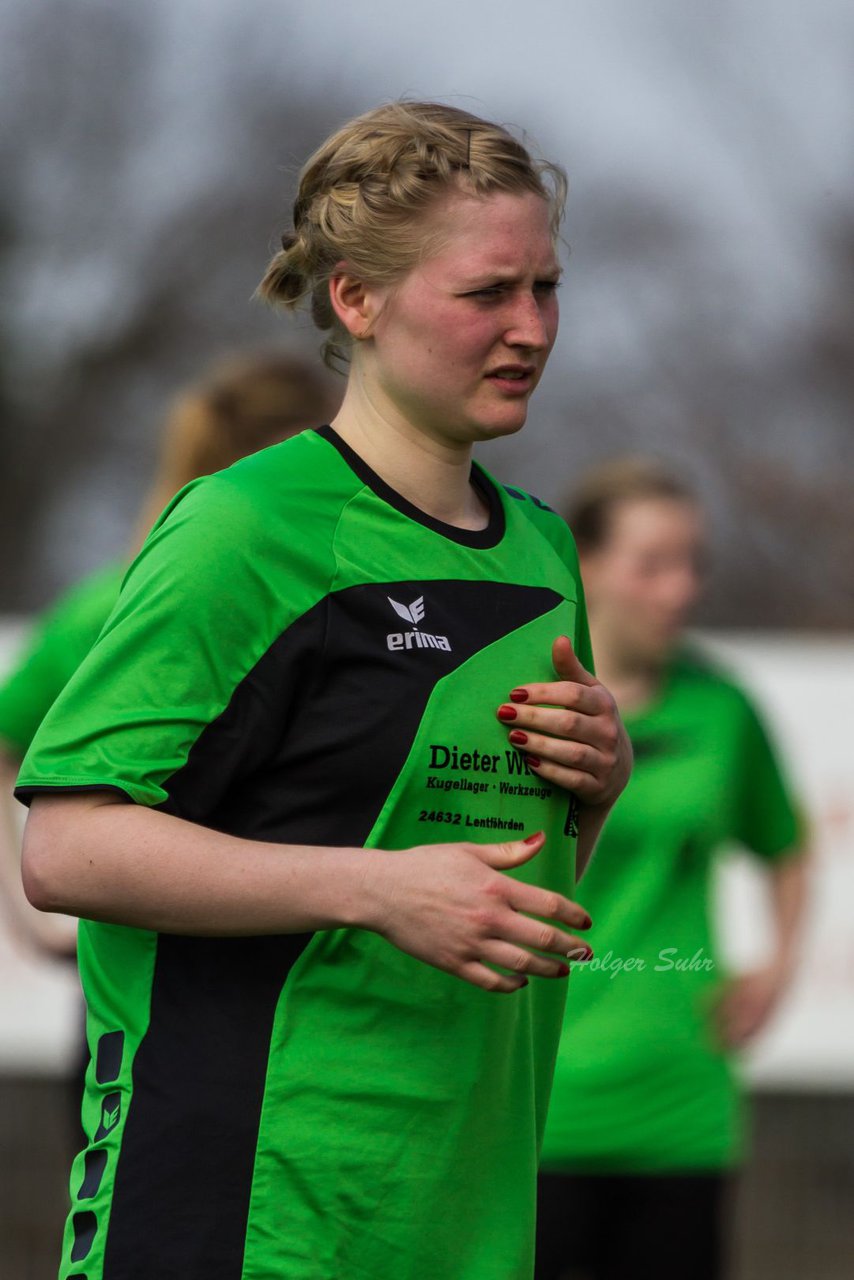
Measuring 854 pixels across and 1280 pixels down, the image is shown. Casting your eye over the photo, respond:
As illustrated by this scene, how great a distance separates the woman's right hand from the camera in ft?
5.93

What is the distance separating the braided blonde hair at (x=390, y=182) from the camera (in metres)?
2.02

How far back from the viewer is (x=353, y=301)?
6.81ft

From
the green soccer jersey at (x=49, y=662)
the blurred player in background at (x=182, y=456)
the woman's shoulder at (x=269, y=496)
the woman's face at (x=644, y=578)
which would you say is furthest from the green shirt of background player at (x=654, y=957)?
the woman's shoulder at (x=269, y=496)

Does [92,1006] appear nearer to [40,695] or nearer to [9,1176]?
[40,695]

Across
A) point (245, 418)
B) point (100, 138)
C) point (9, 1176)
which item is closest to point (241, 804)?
point (245, 418)

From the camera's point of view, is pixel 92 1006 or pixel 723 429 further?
pixel 723 429

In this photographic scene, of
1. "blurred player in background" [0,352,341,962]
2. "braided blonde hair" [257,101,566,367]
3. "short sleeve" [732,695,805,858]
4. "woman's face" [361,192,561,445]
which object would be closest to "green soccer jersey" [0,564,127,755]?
"blurred player in background" [0,352,341,962]

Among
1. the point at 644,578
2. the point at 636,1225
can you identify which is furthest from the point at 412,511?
the point at 636,1225

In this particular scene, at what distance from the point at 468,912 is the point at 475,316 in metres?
0.61

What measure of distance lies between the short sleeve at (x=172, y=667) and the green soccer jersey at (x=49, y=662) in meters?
1.95

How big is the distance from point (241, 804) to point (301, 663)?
0.52 ft

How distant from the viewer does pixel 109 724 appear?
188cm

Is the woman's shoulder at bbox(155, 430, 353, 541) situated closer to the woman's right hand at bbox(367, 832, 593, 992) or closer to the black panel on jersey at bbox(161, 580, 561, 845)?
the black panel on jersey at bbox(161, 580, 561, 845)

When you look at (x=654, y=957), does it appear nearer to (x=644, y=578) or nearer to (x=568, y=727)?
(x=644, y=578)
